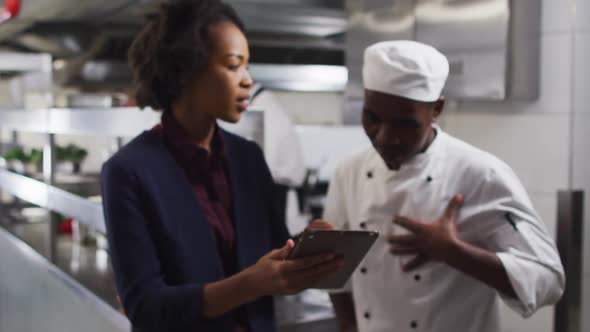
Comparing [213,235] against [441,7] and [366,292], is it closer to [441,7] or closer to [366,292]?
[366,292]

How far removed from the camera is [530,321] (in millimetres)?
1405

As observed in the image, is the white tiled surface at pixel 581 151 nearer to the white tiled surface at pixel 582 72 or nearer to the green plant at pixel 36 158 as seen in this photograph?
the white tiled surface at pixel 582 72

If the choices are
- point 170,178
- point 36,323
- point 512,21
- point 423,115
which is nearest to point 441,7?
point 512,21

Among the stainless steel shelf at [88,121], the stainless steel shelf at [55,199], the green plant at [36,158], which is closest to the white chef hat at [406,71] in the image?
the stainless steel shelf at [88,121]

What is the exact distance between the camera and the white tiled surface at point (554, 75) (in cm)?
136

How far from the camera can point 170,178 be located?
100 centimetres

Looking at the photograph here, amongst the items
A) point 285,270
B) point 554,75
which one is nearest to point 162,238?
point 285,270

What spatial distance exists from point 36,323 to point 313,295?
66.6 inches

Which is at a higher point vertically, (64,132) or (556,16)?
(556,16)

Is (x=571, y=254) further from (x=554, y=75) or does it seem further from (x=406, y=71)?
(x=406, y=71)

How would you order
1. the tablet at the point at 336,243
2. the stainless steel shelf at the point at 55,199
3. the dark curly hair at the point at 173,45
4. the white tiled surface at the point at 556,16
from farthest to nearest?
the stainless steel shelf at the point at 55,199, the white tiled surface at the point at 556,16, the dark curly hair at the point at 173,45, the tablet at the point at 336,243

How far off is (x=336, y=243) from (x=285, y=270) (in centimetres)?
8

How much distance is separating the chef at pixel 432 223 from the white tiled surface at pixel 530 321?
21 cm

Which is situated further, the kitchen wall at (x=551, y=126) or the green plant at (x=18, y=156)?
the green plant at (x=18, y=156)
